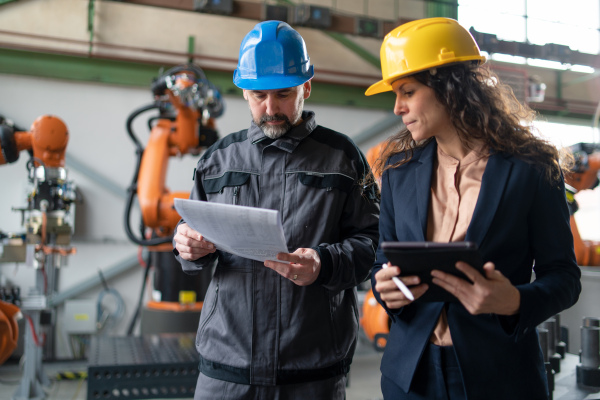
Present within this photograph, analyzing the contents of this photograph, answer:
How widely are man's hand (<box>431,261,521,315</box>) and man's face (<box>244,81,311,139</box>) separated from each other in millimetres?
700

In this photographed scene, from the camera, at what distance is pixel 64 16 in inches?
218

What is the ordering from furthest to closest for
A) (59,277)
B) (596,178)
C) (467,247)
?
(59,277)
(596,178)
(467,247)

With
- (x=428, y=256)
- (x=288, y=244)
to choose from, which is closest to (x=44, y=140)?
(x=288, y=244)

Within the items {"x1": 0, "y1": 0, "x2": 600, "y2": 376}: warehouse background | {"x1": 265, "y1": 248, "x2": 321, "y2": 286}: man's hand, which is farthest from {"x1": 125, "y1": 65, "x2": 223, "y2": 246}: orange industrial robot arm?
{"x1": 265, "y1": 248, "x2": 321, "y2": 286}: man's hand

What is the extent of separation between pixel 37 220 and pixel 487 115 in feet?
10.8

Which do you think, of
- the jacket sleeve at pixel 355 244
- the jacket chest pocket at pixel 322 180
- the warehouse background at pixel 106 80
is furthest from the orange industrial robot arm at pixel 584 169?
the jacket chest pocket at pixel 322 180

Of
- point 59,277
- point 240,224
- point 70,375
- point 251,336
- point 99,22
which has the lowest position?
point 70,375

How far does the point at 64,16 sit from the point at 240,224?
5423 millimetres

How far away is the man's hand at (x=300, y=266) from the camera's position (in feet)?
3.96

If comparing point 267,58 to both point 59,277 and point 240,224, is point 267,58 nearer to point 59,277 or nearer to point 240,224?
point 240,224

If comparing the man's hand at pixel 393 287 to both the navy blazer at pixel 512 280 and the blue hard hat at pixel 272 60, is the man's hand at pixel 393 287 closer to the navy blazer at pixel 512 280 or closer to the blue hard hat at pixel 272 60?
the navy blazer at pixel 512 280

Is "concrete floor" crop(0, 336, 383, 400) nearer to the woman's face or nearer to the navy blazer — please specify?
the navy blazer

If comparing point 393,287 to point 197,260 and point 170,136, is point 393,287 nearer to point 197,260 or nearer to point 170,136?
point 197,260

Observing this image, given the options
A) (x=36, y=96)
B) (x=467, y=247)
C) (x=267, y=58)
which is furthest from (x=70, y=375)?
(x=467, y=247)
